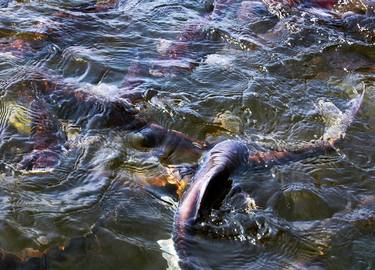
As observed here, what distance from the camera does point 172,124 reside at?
14.2ft

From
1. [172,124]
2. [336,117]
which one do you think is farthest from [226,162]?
[336,117]

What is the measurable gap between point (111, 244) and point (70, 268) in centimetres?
31

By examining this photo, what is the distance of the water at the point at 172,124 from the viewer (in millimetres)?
3229

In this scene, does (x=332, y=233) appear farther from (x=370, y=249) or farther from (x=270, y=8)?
(x=270, y=8)

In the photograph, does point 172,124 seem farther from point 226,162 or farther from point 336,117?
point 336,117

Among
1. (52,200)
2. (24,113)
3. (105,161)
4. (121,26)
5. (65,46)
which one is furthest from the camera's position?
(121,26)

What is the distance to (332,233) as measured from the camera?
332 cm

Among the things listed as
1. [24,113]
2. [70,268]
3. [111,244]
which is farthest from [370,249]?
[24,113]

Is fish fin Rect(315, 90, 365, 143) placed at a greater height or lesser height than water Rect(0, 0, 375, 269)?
greater

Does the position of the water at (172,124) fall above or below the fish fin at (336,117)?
below

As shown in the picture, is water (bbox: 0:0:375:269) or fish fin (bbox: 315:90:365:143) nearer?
water (bbox: 0:0:375:269)

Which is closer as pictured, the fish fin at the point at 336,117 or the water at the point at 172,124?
the water at the point at 172,124

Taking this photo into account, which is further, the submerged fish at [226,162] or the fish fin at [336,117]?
the fish fin at [336,117]

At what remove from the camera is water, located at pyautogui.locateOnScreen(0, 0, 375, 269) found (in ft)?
10.6
